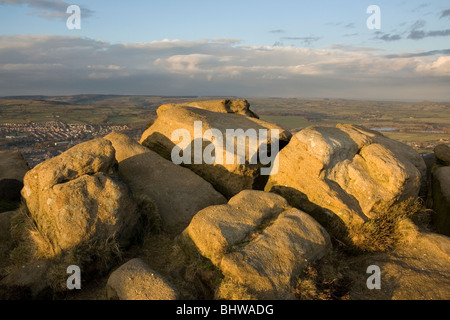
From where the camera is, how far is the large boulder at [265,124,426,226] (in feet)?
32.4

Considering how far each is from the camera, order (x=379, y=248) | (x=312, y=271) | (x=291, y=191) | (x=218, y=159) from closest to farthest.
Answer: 1. (x=312, y=271)
2. (x=379, y=248)
3. (x=291, y=191)
4. (x=218, y=159)

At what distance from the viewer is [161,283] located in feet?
22.0

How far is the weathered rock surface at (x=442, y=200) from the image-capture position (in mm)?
11125

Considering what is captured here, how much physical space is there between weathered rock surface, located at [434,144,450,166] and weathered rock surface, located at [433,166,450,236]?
2.08 m

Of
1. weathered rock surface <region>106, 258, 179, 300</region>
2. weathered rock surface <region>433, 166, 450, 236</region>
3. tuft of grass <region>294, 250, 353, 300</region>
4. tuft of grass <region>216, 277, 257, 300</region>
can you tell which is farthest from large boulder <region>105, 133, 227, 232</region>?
weathered rock surface <region>433, 166, 450, 236</region>

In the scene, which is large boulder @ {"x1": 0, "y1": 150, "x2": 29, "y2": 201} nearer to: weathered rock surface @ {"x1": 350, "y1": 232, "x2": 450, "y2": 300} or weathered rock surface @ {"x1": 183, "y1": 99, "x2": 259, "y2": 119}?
weathered rock surface @ {"x1": 183, "y1": 99, "x2": 259, "y2": 119}

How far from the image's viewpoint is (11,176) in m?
13.0

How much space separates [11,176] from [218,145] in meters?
9.56

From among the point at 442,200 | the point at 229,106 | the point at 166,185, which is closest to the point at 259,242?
the point at 166,185

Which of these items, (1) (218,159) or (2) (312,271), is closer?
(2) (312,271)
